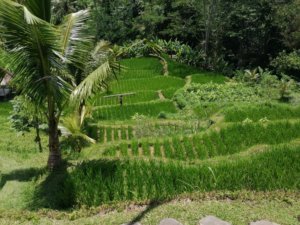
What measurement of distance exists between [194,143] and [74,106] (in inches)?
173

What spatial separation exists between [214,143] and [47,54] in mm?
5424

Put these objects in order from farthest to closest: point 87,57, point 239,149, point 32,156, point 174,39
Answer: point 174,39
point 32,156
point 239,149
point 87,57

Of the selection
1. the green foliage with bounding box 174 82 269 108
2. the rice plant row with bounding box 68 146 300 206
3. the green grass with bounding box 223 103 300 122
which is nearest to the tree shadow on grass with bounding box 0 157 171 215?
the rice plant row with bounding box 68 146 300 206

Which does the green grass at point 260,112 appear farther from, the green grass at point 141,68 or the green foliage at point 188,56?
the green foliage at point 188,56

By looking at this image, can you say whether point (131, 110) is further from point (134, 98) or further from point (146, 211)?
point (146, 211)

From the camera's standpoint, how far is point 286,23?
100 feet

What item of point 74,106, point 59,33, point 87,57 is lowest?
point 74,106

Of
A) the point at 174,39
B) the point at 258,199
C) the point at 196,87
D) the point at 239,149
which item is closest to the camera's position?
the point at 258,199

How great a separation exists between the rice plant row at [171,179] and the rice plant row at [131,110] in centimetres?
1008

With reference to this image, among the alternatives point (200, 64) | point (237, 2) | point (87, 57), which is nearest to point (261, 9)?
point (237, 2)

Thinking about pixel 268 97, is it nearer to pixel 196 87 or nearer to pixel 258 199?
pixel 196 87

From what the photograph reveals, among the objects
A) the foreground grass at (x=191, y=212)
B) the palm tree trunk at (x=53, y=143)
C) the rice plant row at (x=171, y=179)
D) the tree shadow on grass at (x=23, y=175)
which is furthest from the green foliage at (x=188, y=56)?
the foreground grass at (x=191, y=212)

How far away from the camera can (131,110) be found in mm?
18297

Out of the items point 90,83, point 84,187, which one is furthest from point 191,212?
point 90,83
